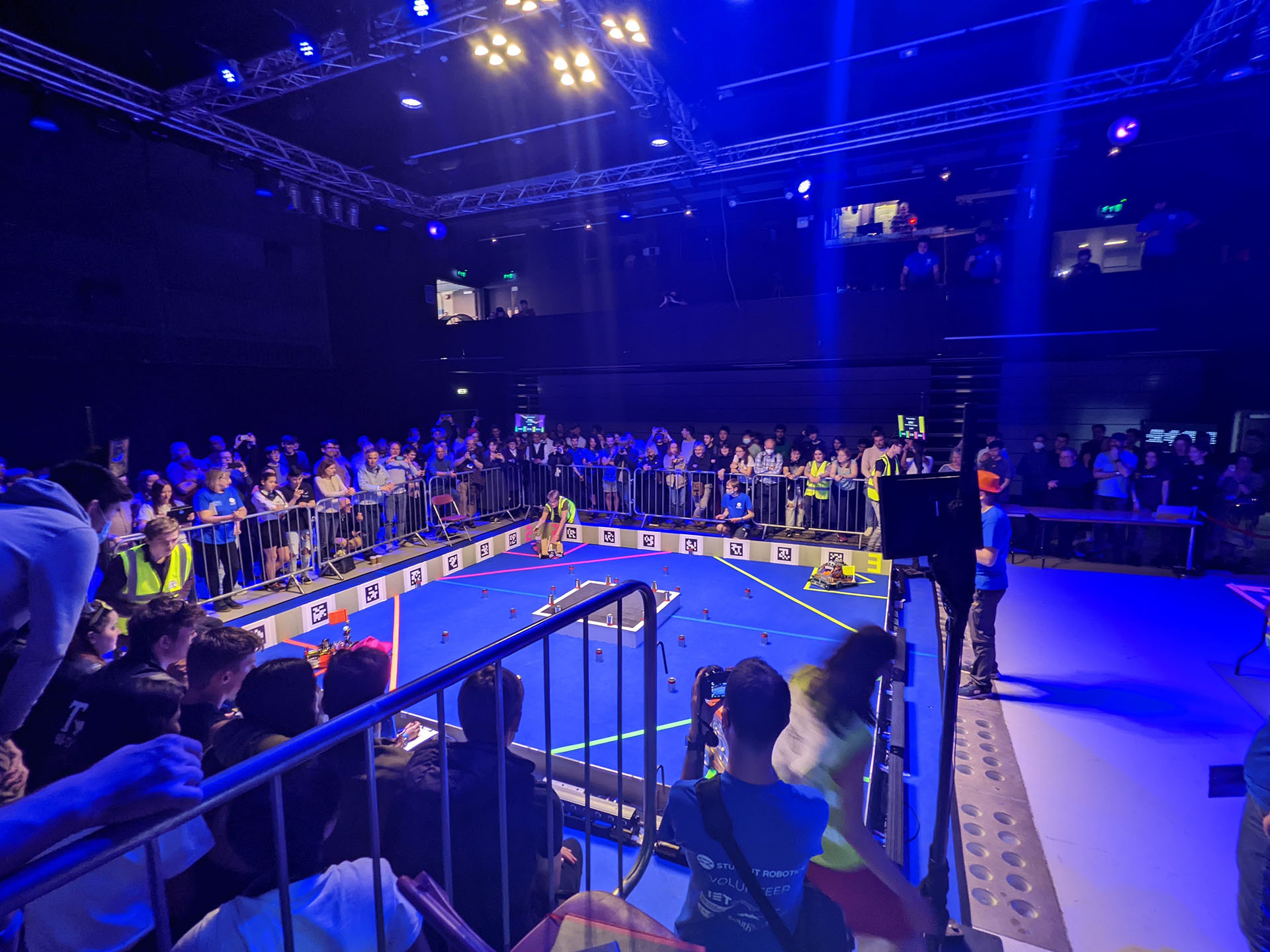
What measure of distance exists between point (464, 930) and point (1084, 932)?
11.0ft

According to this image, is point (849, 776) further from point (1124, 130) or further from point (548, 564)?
point (1124, 130)

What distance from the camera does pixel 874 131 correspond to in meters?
11.6

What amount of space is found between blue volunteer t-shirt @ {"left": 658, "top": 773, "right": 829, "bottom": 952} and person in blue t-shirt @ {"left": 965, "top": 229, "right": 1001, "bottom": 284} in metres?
13.1

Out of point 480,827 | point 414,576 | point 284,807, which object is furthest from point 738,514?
point 284,807

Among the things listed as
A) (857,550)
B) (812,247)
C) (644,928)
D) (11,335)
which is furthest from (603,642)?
(812,247)

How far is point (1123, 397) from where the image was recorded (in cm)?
1298

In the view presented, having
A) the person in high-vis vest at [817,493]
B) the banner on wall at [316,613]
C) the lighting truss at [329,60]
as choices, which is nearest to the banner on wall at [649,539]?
the person in high-vis vest at [817,493]

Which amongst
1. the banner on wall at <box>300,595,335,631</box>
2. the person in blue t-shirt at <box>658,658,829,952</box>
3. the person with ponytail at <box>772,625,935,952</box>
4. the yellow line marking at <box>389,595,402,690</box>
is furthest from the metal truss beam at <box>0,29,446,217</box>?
the person with ponytail at <box>772,625,935,952</box>

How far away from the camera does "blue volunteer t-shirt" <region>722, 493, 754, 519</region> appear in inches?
476

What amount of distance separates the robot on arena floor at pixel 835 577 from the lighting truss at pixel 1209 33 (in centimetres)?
920

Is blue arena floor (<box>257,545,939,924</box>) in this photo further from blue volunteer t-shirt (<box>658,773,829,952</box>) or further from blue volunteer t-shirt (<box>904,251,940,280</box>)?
blue volunteer t-shirt (<box>904,251,940,280</box>)

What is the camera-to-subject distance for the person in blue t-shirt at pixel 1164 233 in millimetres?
11148

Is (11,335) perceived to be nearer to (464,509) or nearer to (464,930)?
(464,509)

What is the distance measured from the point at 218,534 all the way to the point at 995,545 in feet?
31.3
